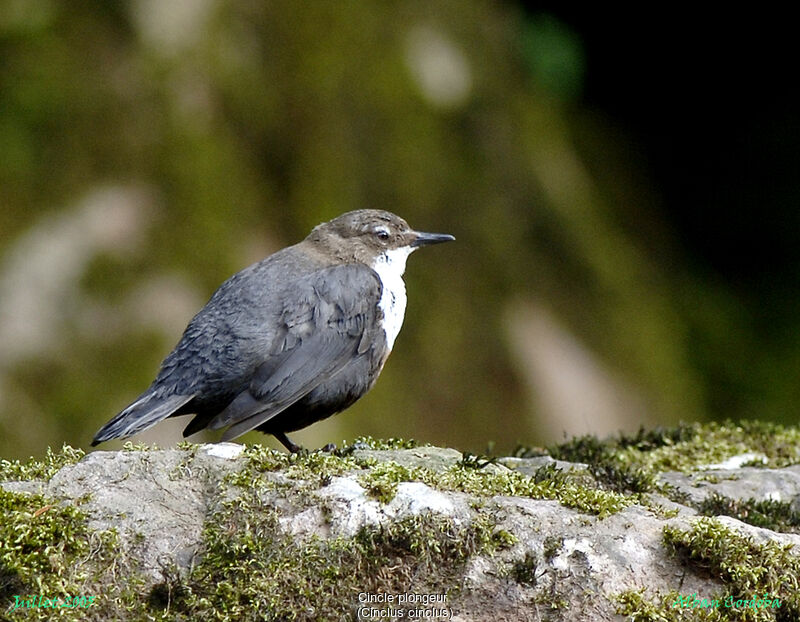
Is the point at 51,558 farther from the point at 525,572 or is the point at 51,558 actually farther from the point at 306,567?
the point at 525,572

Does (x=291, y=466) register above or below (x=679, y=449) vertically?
below

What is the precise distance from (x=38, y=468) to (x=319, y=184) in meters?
4.75

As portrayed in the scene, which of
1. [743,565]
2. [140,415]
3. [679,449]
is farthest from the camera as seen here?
[679,449]

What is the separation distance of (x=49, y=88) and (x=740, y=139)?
733 centimetres

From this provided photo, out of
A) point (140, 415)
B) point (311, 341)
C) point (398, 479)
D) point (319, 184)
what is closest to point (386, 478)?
point (398, 479)

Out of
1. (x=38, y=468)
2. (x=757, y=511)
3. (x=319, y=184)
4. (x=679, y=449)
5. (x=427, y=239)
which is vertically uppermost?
(x=319, y=184)

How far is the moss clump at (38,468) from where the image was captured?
3.36m

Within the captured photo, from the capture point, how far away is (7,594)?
2.94 metres

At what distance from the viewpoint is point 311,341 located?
4.84m

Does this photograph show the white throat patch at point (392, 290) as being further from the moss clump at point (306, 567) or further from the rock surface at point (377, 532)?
the moss clump at point (306, 567)

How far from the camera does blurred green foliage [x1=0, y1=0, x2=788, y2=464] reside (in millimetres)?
7043

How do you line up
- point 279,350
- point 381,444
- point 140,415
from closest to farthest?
point 140,415 < point 381,444 < point 279,350

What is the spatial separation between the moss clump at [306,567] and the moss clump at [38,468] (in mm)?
577

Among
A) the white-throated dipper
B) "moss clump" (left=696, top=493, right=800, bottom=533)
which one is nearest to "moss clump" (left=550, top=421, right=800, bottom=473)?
"moss clump" (left=696, top=493, right=800, bottom=533)
